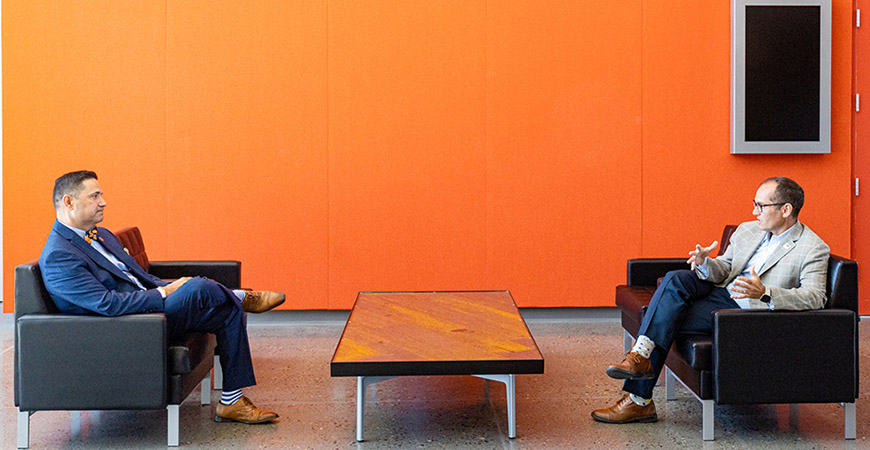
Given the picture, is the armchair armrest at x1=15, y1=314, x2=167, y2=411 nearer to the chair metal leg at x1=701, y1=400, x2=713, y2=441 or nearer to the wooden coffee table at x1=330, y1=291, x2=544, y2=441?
the wooden coffee table at x1=330, y1=291, x2=544, y2=441

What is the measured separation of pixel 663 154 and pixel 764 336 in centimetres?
282

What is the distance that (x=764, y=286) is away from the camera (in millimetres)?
3471

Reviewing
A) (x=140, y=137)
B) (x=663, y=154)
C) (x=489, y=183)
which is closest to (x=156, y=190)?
(x=140, y=137)

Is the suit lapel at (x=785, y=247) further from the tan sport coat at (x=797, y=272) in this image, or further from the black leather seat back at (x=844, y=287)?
the black leather seat back at (x=844, y=287)

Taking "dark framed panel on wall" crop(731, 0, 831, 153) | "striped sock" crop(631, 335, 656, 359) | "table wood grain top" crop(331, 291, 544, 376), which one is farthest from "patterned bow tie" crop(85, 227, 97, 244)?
"dark framed panel on wall" crop(731, 0, 831, 153)

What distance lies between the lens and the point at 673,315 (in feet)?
Answer: 12.1

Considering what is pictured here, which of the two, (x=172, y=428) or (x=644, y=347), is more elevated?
(x=644, y=347)

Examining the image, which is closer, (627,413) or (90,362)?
(90,362)

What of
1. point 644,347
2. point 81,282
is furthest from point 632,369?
point 81,282

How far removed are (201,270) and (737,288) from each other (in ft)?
9.89

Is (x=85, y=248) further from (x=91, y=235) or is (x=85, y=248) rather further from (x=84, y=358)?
(x=84, y=358)

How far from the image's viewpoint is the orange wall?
595 centimetres

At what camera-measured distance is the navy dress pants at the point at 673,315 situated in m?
3.69

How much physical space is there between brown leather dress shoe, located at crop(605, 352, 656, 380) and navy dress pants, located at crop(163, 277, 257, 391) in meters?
1.64
